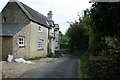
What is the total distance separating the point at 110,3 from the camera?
8.67m

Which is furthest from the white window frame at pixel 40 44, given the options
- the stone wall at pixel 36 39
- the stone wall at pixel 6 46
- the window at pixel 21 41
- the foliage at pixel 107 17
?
the foliage at pixel 107 17

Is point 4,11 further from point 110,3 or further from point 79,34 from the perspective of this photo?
point 110,3

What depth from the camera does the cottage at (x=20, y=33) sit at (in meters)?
23.3

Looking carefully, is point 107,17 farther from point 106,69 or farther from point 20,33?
point 20,33

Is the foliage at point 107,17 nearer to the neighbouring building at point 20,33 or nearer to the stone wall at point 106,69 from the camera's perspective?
the stone wall at point 106,69

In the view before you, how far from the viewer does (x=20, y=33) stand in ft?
78.5

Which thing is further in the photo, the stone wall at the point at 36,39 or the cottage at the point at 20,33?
the stone wall at the point at 36,39

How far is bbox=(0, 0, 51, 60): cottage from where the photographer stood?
916 inches

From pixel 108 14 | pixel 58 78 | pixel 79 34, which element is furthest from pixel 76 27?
pixel 108 14

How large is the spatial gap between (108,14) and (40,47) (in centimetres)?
2104

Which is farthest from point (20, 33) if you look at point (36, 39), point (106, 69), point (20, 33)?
point (106, 69)

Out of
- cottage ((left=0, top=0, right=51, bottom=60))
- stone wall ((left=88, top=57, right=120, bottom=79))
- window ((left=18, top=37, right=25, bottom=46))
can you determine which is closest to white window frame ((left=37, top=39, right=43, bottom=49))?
cottage ((left=0, top=0, right=51, bottom=60))

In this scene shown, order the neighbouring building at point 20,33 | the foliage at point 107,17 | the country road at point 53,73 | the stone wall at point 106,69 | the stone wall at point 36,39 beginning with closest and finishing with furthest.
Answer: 1. the foliage at point 107,17
2. the stone wall at point 106,69
3. the country road at point 53,73
4. the neighbouring building at point 20,33
5. the stone wall at point 36,39

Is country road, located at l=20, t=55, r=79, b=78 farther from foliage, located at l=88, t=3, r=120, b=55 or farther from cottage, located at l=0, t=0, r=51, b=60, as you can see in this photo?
cottage, located at l=0, t=0, r=51, b=60
